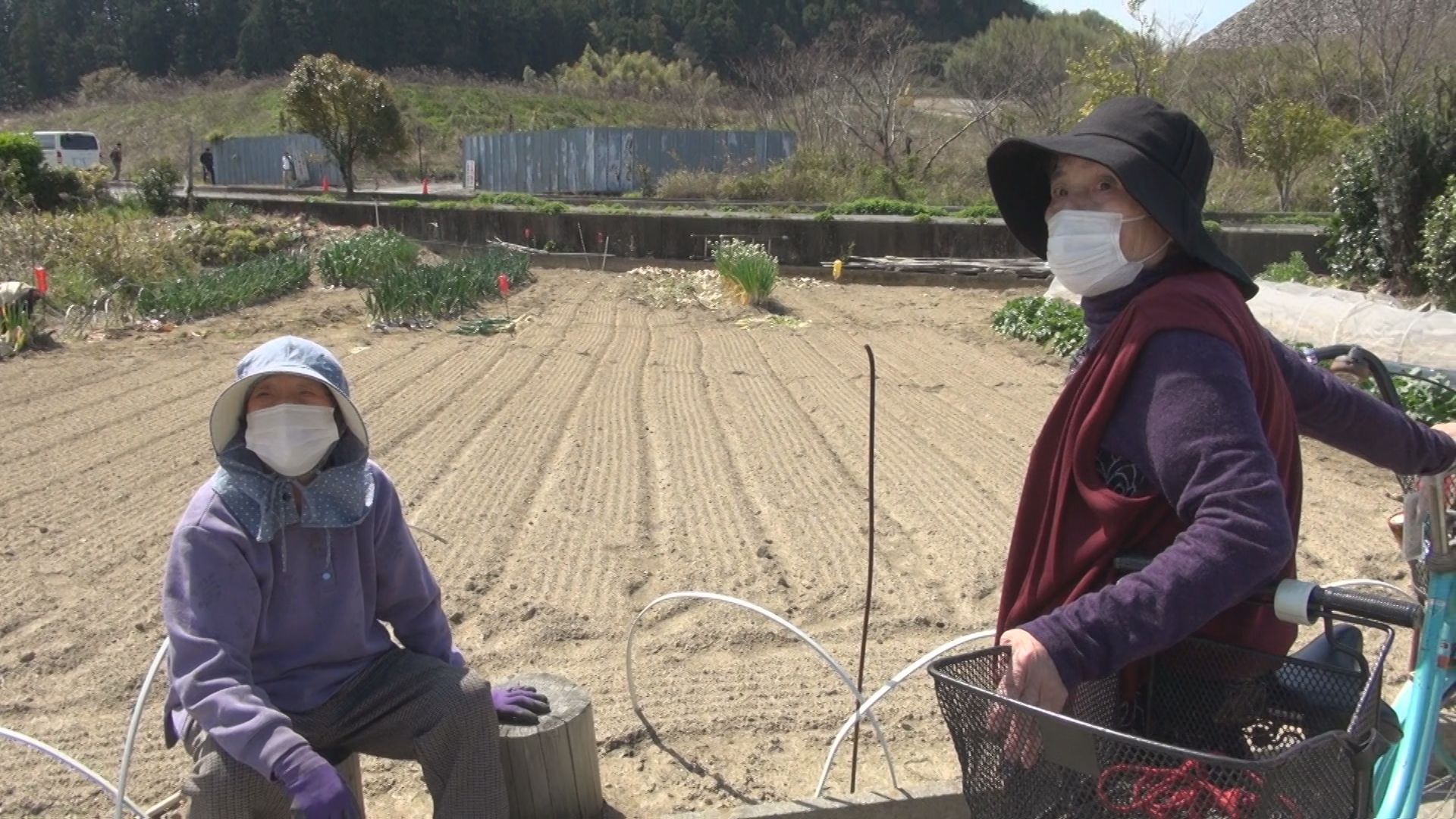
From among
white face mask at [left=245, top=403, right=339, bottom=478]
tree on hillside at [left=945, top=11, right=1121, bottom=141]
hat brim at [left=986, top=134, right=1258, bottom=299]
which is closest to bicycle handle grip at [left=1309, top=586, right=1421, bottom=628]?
hat brim at [left=986, top=134, right=1258, bottom=299]

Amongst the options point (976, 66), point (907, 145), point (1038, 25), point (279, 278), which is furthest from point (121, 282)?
point (1038, 25)

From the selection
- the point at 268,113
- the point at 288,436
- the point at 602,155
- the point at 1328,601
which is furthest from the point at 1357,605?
the point at 268,113

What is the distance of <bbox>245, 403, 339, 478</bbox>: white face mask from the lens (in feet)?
8.52

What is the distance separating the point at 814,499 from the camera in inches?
253

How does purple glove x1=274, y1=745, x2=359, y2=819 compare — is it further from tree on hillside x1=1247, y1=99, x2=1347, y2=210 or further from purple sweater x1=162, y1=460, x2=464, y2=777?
tree on hillside x1=1247, y1=99, x2=1347, y2=210

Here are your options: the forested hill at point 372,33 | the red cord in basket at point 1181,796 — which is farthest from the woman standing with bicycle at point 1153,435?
the forested hill at point 372,33

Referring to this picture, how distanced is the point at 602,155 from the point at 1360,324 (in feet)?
91.4

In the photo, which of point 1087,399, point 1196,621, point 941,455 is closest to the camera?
point 1196,621

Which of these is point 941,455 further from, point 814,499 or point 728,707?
point 728,707

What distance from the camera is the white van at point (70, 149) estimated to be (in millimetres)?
36094

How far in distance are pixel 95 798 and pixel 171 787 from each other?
210 mm

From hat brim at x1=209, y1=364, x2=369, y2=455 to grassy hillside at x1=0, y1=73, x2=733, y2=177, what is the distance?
4577cm

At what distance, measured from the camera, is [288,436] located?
2602 millimetres

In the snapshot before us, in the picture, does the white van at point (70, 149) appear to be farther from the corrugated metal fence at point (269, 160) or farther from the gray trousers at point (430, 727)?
the gray trousers at point (430, 727)
